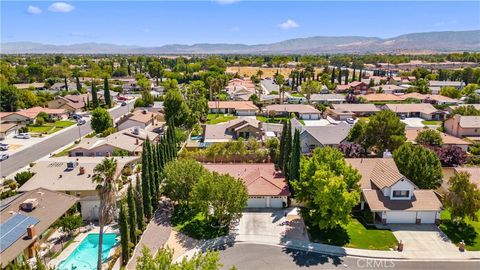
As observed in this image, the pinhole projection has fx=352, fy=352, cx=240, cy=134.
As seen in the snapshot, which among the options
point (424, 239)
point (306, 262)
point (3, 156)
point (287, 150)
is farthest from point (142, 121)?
point (424, 239)

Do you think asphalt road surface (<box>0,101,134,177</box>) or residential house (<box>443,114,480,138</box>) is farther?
residential house (<box>443,114,480,138</box>)

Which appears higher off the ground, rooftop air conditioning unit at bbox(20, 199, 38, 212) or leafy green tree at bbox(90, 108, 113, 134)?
leafy green tree at bbox(90, 108, 113, 134)

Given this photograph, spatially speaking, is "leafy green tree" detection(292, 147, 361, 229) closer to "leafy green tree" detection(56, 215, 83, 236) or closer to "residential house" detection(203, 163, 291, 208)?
"residential house" detection(203, 163, 291, 208)

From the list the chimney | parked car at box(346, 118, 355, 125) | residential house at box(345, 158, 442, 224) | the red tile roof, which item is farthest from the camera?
parked car at box(346, 118, 355, 125)

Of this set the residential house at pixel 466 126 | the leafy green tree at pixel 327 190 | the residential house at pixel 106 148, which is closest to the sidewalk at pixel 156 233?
the leafy green tree at pixel 327 190

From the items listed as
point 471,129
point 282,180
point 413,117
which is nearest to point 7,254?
point 282,180

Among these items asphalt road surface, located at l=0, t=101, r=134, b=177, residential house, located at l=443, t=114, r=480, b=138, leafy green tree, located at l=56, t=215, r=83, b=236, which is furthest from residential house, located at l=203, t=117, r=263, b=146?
residential house, located at l=443, t=114, r=480, b=138

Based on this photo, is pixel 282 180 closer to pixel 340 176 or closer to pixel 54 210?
pixel 340 176
